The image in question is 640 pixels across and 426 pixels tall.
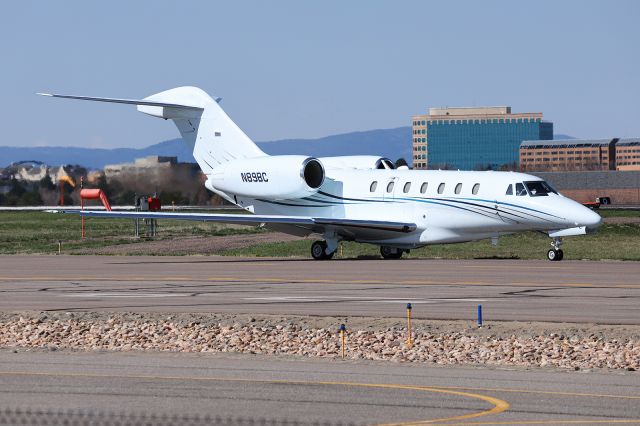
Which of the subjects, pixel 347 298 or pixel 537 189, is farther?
pixel 537 189

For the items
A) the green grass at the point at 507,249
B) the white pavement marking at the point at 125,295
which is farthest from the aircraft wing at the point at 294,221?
the white pavement marking at the point at 125,295

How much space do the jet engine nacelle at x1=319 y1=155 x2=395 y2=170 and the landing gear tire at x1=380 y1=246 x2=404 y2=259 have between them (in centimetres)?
362

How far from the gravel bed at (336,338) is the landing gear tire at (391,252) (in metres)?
20.1

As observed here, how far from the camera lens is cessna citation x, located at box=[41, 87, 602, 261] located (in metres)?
40.8

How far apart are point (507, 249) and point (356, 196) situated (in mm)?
9161

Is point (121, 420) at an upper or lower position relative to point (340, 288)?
lower

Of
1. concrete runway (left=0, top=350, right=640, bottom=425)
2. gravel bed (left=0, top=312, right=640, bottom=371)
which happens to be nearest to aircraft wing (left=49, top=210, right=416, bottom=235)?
gravel bed (left=0, top=312, right=640, bottom=371)

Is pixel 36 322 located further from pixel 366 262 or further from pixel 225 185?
pixel 225 185

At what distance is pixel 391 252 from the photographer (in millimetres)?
45031

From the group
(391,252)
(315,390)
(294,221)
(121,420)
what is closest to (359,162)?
(391,252)

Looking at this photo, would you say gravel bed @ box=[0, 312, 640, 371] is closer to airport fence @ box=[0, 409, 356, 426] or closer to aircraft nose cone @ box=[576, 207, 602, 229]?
airport fence @ box=[0, 409, 356, 426]

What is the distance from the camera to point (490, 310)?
25.5 meters

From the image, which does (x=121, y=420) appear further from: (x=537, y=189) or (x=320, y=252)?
(x=320, y=252)

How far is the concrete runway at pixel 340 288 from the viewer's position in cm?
2600
